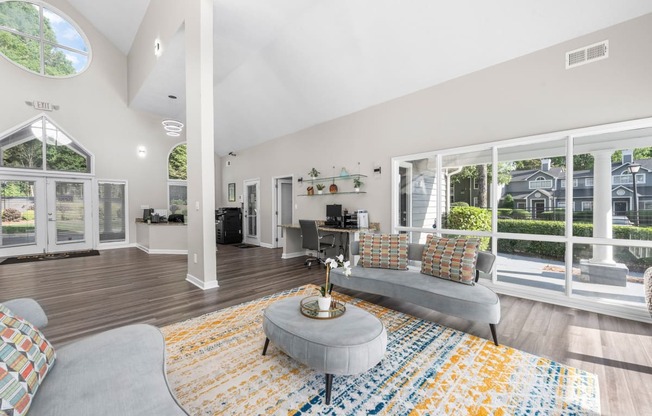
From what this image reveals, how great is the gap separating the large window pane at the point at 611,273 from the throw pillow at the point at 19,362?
15.7 ft

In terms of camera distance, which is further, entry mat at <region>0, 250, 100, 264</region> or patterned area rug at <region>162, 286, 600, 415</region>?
entry mat at <region>0, 250, 100, 264</region>

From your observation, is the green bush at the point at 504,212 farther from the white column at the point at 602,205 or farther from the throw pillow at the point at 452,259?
the throw pillow at the point at 452,259

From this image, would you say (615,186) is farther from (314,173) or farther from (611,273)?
(314,173)

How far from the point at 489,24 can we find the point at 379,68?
5.17ft

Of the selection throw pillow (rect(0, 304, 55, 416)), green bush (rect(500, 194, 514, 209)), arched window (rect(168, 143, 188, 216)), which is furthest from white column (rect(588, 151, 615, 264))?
arched window (rect(168, 143, 188, 216))

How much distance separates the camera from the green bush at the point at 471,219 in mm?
4070

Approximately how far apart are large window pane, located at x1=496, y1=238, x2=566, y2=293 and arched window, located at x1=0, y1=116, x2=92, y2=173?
9.70 meters

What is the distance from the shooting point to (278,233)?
7.76m

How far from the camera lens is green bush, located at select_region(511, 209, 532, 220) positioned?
376 centimetres

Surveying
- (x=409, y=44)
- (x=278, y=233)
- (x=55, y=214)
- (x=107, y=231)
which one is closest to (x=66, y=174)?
(x=55, y=214)

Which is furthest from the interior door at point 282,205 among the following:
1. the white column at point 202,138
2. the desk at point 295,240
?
the white column at point 202,138

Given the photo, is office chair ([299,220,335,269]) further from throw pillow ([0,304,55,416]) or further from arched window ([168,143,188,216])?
arched window ([168,143,188,216])

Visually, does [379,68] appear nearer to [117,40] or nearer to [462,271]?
[462,271]

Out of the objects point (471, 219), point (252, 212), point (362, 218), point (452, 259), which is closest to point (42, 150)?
point (252, 212)
